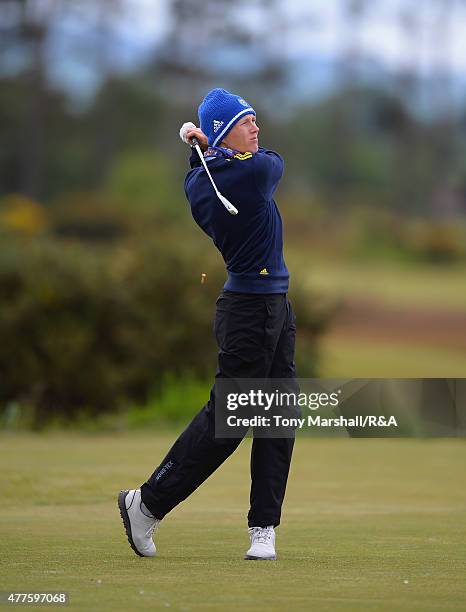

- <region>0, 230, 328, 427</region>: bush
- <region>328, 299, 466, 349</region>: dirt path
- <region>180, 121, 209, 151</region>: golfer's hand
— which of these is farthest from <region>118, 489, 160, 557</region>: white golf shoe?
<region>328, 299, 466, 349</region>: dirt path

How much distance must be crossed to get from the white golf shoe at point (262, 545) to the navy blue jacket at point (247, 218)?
3.54 ft

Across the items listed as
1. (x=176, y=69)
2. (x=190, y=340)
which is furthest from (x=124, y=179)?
(x=190, y=340)

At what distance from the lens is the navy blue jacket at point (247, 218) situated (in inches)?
240

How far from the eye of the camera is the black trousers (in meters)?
6.13

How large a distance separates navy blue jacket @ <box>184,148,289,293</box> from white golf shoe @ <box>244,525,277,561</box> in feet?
3.54

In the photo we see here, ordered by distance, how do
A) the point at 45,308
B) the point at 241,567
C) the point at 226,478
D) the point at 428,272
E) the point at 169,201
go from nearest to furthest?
the point at 241,567 < the point at 226,478 < the point at 45,308 < the point at 428,272 < the point at 169,201

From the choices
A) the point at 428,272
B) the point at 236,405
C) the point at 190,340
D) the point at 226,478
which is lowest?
the point at 428,272

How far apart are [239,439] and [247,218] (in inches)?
39.1

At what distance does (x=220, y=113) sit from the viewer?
6309mm

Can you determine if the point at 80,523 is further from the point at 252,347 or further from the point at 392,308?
the point at 392,308

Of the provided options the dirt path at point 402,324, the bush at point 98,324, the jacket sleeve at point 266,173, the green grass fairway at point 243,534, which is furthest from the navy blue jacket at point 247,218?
the dirt path at point 402,324

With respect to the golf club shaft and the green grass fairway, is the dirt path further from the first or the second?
the golf club shaft

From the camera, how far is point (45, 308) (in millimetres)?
15031

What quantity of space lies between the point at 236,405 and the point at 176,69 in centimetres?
6004
